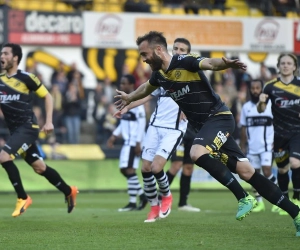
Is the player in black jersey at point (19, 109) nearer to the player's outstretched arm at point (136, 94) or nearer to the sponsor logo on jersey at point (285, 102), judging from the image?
the player's outstretched arm at point (136, 94)

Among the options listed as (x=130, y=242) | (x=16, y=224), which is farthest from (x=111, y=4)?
(x=130, y=242)

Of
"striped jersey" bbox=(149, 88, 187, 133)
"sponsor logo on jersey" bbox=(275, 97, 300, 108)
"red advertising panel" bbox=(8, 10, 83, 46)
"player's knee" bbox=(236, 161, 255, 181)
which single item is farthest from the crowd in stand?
"player's knee" bbox=(236, 161, 255, 181)

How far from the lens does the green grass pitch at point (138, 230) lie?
879cm

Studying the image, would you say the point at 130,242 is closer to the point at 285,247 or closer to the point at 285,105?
the point at 285,247

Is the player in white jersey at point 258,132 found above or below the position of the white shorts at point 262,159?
above

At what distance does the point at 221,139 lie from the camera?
9.70 m

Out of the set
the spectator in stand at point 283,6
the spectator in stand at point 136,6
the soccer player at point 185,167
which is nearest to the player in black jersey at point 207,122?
the soccer player at point 185,167

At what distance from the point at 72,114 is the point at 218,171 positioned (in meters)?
15.1

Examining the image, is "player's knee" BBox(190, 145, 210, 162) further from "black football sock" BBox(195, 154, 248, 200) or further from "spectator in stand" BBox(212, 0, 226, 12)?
"spectator in stand" BBox(212, 0, 226, 12)

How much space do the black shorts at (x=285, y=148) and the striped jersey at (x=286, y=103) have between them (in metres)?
0.10

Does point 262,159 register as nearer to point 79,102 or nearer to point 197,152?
point 197,152

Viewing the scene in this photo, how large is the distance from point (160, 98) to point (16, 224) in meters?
3.03

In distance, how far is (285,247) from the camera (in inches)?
335

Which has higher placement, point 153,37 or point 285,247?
point 153,37
